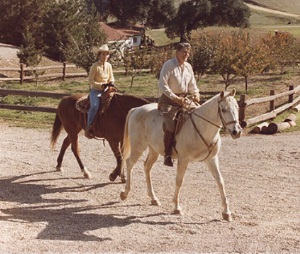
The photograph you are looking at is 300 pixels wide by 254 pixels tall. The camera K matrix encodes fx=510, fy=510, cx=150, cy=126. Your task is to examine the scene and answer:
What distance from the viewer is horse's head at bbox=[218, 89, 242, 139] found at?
721cm

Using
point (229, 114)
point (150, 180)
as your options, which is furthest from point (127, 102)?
point (229, 114)

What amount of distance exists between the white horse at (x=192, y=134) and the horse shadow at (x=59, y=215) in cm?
79

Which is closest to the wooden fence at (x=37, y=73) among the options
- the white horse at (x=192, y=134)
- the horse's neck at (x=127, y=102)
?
the horse's neck at (x=127, y=102)

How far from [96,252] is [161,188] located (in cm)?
339

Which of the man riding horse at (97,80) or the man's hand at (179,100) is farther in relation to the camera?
the man riding horse at (97,80)

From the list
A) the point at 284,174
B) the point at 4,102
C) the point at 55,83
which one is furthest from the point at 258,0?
the point at 284,174

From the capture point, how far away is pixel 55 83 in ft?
106

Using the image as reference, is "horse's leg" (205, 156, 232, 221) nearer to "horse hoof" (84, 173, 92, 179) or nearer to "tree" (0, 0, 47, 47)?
"horse hoof" (84, 173, 92, 179)

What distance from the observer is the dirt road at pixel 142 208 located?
271 inches

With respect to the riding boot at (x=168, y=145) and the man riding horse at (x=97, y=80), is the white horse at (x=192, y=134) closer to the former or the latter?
the riding boot at (x=168, y=145)

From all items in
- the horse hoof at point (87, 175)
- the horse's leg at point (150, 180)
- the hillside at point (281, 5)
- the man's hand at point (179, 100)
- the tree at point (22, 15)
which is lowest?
the horse hoof at point (87, 175)

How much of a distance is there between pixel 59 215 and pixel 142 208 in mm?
1375

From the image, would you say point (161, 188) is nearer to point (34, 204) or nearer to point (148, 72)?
point (34, 204)

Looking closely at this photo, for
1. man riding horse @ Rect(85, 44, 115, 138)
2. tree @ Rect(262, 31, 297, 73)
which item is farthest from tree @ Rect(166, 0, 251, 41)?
man riding horse @ Rect(85, 44, 115, 138)
